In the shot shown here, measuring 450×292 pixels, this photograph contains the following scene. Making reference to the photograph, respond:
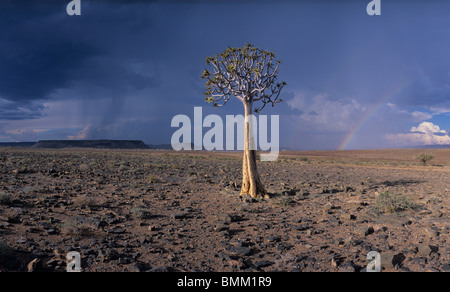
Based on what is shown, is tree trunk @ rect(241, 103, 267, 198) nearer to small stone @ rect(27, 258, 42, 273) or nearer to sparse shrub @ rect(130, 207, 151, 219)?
sparse shrub @ rect(130, 207, 151, 219)

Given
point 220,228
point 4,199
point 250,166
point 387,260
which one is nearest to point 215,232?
point 220,228

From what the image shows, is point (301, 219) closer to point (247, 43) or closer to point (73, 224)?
point (73, 224)

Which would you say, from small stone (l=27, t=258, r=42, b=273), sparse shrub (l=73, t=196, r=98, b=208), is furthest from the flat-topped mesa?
small stone (l=27, t=258, r=42, b=273)

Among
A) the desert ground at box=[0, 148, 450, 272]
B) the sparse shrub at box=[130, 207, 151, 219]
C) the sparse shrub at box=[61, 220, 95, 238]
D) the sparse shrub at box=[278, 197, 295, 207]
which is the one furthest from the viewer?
the sparse shrub at box=[278, 197, 295, 207]

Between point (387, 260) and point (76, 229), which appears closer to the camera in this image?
point (387, 260)

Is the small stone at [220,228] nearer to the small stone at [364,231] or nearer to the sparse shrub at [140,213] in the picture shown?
the sparse shrub at [140,213]

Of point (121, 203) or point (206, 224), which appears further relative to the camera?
point (121, 203)

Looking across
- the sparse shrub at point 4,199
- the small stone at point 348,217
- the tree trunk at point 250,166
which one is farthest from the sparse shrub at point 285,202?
the sparse shrub at point 4,199

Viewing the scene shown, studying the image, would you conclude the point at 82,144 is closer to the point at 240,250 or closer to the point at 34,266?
the point at 34,266

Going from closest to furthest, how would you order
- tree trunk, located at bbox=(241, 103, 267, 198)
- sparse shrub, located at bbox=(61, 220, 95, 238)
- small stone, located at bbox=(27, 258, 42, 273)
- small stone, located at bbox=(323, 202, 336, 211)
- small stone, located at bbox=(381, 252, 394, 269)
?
small stone, located at bbox=(27, 258, 42, 273) → small stone, located at bbox=(381, 252, 394, 269) → sparse shrub, located at bbox=(61, 220, 95, 238) → small stone, located at bbox=(323, 202, 336, 211) → tree trunk, located at bbox=(241, 103, 267, 198)

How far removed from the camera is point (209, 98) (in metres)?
14.6
